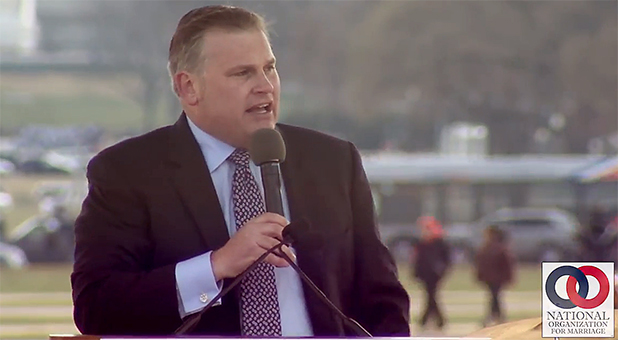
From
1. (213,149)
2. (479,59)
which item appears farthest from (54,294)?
(213,149)

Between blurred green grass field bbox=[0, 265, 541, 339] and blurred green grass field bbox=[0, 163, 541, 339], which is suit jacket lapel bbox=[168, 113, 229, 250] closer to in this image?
blurred green grass field bbox=[0, 265, 541, 339]

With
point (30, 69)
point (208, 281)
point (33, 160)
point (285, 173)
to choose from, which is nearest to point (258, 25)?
point (285, 173)

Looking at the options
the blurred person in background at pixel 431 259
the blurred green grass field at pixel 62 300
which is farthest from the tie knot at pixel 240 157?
the blurred green grass field at pixel 62 300

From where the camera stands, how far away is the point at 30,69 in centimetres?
1291

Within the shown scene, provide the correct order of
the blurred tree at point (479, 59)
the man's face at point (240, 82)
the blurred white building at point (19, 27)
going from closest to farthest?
1. the man's face at point (240, 82)
2. the blurred white building at point (19, 27)
3. the blurred tree at point (479, 59)

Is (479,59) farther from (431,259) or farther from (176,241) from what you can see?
(176,241)

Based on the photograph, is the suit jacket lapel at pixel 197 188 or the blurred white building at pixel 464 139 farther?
the blurred white building at pixel 464 139

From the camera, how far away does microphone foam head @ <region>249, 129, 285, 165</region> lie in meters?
1.97

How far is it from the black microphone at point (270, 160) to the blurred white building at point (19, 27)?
967 centimetres

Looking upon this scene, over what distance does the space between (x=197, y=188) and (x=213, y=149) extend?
114 mm

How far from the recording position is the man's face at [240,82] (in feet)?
7.00

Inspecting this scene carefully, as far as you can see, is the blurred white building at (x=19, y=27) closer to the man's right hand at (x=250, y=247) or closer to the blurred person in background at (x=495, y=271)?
the blurred person in background at (x=495, y=271)

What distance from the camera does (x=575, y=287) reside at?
1.95 m

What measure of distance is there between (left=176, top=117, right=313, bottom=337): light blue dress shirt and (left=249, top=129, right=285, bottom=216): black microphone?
19cm
